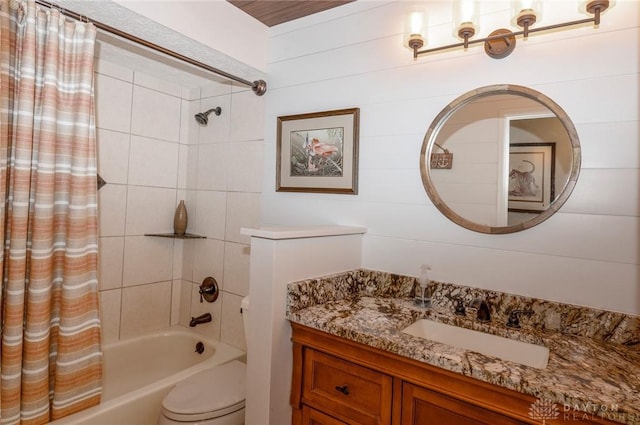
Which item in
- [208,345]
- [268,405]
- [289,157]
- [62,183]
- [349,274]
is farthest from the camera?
[208,345]

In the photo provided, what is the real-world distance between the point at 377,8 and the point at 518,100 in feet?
2.70

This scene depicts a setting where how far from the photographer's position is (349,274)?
1.64 m

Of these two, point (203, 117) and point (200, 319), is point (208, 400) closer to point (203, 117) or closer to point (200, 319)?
point (200, 319)

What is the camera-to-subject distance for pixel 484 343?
50.2 inches

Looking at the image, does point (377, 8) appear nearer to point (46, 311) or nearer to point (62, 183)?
point (62, 183)

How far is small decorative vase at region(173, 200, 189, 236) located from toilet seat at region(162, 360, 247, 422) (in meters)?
0.98

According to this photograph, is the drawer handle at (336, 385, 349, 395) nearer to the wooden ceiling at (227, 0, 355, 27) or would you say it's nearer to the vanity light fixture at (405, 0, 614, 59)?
the vanity light fixture at (405, 0, 614, 59)

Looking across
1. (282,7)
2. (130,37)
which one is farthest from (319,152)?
(130,37)

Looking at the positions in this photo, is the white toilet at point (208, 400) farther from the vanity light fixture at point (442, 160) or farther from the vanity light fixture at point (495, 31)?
the vanity light fixture at point (495, 31)

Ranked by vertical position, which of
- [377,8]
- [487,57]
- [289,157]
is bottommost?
[289,157]

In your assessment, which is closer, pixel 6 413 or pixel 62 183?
pixel 6 413

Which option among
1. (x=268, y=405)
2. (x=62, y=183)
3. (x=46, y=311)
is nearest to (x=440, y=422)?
(x=268, y=405)

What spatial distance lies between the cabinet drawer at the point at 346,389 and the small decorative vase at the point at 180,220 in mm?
1480

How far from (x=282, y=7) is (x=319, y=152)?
2.56 ft
